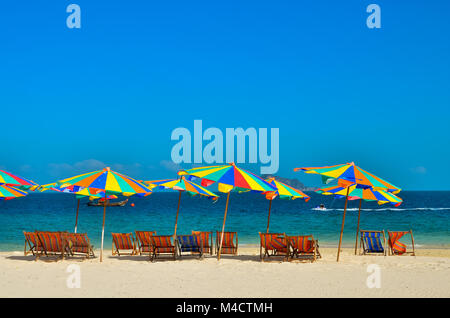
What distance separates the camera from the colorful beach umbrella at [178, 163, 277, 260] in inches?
443

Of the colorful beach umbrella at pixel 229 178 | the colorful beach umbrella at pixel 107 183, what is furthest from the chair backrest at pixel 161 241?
the colorful beach umbrella at pixel 229 178

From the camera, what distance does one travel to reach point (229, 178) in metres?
11.4

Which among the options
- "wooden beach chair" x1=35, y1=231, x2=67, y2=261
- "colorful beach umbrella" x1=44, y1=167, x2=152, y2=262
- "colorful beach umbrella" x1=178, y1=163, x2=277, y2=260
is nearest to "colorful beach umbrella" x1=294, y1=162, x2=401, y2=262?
"colorful beach umbrella" x1=178, y1=163, x2=277, y2=260

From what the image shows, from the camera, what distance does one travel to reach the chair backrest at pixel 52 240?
451 inches

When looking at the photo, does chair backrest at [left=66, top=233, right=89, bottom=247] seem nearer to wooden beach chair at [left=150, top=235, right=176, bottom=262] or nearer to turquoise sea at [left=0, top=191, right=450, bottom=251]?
wooden beach chair at [left=150, top=235, right=176, bottom=262]

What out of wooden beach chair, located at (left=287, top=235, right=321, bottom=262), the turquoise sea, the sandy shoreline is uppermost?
the turquoise sea

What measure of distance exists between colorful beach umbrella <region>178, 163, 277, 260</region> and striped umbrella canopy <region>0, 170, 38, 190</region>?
3.25 m

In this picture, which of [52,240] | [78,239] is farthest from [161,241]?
[52,240]

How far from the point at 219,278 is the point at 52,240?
14.8 feet
